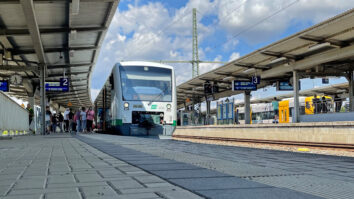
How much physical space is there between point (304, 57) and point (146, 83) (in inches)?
290

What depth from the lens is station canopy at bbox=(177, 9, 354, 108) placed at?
1264 centimetres

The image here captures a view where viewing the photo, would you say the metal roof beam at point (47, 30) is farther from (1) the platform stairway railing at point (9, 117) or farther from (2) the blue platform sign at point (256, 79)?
(2) the blue platform sign at point (256, 79)

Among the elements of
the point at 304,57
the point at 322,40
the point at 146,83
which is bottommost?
the point at 146,83

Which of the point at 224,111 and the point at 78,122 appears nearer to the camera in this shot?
the point at 224,111

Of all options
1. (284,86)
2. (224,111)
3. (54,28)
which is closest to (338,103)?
(224,111)

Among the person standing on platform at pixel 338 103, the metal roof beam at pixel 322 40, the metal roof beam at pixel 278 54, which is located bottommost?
the person standing on platform at pixel 338 103

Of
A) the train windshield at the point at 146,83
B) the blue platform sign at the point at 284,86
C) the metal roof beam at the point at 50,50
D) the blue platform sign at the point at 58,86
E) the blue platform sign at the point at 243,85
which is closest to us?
the train windshield at the point at 146,83

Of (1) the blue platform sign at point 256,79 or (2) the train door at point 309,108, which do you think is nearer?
(2) the train door at point 309,108

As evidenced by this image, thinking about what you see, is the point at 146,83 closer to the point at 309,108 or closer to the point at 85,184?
the point at 309,108

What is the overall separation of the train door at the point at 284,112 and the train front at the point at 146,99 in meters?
16.1

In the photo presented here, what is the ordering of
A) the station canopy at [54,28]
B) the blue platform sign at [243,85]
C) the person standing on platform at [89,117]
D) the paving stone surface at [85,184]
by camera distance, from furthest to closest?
the person standing on platform at [89,117]
the blue platform sign at [243,85]
the station canopy at [54,28]
the paving stone surface at [85,184]

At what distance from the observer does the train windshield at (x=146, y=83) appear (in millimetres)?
17766

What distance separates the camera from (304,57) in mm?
16703

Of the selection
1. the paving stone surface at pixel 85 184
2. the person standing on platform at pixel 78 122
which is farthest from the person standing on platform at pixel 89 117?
the paving stone surface at pixel 85 184
